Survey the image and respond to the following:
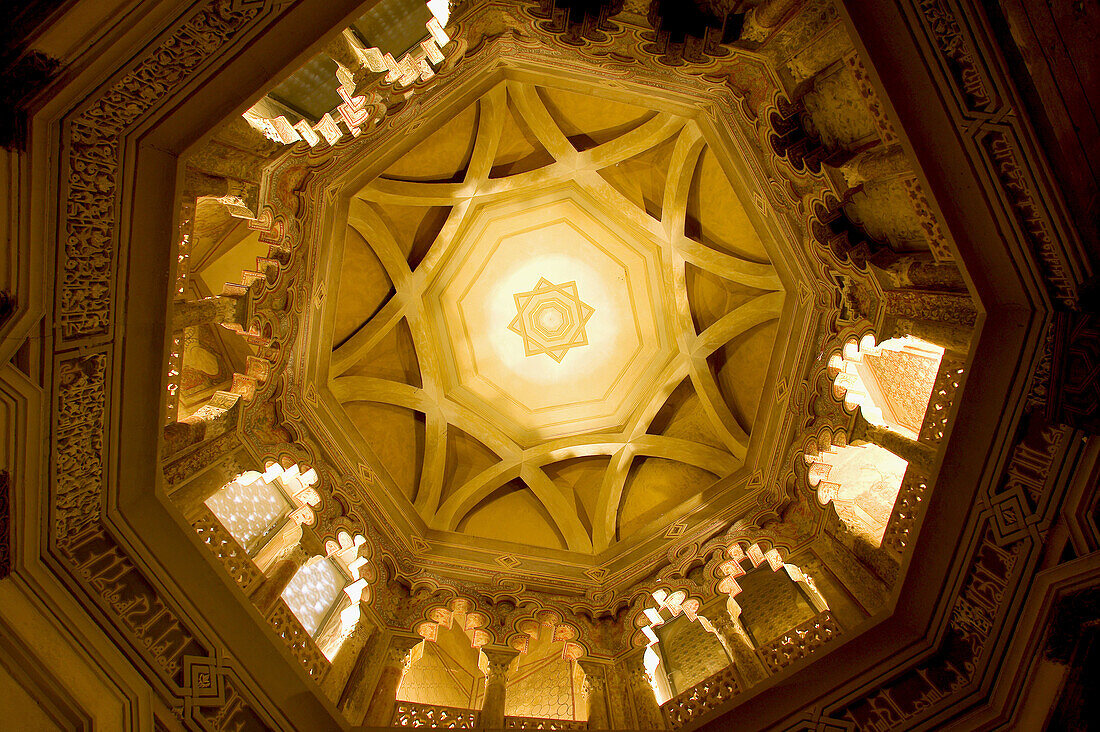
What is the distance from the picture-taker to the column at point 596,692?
7102 mm

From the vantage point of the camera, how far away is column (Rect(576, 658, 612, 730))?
280 inches

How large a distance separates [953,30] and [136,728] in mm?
7642

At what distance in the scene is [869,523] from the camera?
7.38 meters

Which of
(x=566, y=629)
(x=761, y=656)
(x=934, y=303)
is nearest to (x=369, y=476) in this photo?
(x=566, y=629)

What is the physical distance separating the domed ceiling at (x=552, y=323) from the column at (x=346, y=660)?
2.14 m

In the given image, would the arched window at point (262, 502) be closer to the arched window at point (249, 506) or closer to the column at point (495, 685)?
the arched window at point (249, 506)

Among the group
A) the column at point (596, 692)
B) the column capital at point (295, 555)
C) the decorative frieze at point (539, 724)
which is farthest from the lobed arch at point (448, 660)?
the column capital at point (295, 555)

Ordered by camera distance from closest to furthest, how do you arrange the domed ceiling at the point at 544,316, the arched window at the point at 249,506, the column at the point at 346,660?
the column at the point at 346,660 → the arched window at the point at 249,506 → the domed ceiling at the point at 544,316

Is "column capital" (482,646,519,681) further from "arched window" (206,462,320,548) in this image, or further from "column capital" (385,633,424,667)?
"arched window" (206,462,320,548)

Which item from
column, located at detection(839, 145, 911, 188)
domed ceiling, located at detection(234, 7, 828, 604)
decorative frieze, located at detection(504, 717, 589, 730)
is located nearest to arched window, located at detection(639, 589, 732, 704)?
domed ceiling, located at detection(234, 7, 828, 604)

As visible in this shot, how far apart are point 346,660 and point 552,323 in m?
6.36

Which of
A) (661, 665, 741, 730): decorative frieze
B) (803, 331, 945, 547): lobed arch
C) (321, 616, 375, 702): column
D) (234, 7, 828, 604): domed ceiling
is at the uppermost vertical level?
(234, 7, 828, 604): domed ceiling

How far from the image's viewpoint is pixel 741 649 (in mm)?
6887

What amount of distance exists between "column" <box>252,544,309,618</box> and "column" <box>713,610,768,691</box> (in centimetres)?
461
